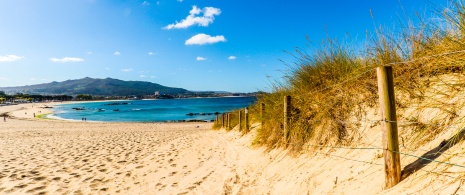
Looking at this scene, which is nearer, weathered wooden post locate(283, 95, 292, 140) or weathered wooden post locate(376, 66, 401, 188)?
weathered wooden post locate(376, 66, 401, 188)

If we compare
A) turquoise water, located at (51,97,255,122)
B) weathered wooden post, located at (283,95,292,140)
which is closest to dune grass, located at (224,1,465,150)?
weathered wooden post, located at (283,95,292,140)

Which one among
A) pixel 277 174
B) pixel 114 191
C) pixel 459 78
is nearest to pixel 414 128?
pixel 459 78

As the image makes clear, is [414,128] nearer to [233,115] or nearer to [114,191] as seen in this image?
[114,191]

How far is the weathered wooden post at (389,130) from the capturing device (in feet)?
8.14

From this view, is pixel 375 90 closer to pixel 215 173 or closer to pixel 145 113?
pixel 215 173

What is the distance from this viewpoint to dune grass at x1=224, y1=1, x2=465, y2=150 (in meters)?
2.98

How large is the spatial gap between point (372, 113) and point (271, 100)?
9.89ft

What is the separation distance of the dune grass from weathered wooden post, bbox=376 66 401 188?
0.17 m

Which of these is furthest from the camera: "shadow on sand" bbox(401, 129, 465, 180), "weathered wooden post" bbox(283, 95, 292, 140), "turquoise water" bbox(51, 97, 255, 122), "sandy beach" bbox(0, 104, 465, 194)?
"turquoise water" bbox(51, 97, 255, 122)

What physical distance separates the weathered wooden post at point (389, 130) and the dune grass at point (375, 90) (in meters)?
0.17

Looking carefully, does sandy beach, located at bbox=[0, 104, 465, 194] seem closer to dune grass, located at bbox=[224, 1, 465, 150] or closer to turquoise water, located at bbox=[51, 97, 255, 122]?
dune grass, located at bbox=[224, 1, 465, 150]

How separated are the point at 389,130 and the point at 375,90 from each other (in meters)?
1.80

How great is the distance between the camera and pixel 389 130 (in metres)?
2.51

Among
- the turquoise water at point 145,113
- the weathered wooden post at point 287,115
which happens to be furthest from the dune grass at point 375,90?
the turquoise water at point 145,113
